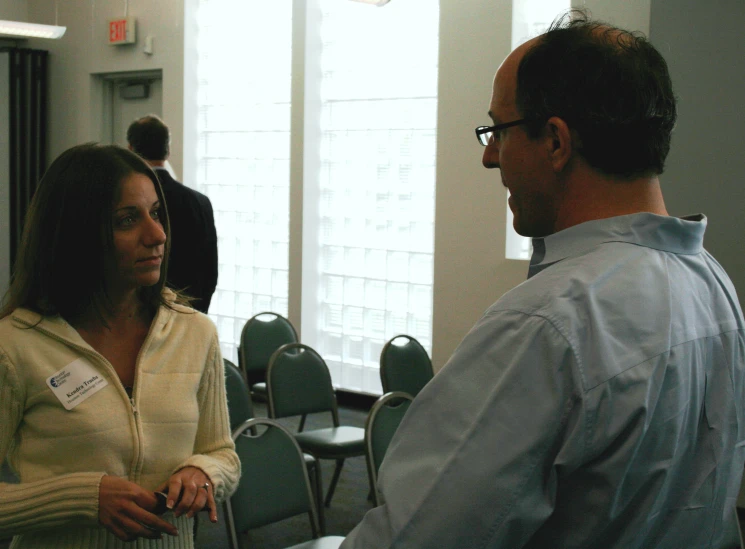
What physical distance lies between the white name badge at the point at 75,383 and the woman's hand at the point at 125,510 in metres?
0.16

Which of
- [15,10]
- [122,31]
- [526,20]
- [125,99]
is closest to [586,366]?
[526,20]

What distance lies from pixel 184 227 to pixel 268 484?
68.3 inches

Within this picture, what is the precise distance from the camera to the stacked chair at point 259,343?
4754mm

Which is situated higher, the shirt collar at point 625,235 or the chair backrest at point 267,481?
the shirt collar at point 625,235

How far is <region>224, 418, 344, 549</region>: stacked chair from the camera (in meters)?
2.62

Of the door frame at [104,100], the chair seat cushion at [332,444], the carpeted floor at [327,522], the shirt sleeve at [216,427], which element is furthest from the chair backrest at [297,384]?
the door frame at [104,100]

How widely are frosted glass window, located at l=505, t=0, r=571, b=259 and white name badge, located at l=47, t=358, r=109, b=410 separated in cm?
388

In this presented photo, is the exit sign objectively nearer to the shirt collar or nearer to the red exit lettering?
the red exit lettering

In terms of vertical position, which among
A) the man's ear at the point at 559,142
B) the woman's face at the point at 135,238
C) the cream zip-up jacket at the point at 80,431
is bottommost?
the cream zip-up jacket at the point at 80,431

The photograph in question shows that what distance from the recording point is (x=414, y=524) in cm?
87

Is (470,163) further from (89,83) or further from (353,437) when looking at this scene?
(89,83)

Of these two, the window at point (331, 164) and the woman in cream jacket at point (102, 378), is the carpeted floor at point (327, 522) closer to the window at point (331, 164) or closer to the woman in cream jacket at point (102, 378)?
the window at point (331, 164)

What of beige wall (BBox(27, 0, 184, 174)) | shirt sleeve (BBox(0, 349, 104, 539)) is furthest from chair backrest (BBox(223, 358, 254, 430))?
beige wall (BBox(27, 0, 184, 174))

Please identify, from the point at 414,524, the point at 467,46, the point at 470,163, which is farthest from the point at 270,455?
the point at 467,46
